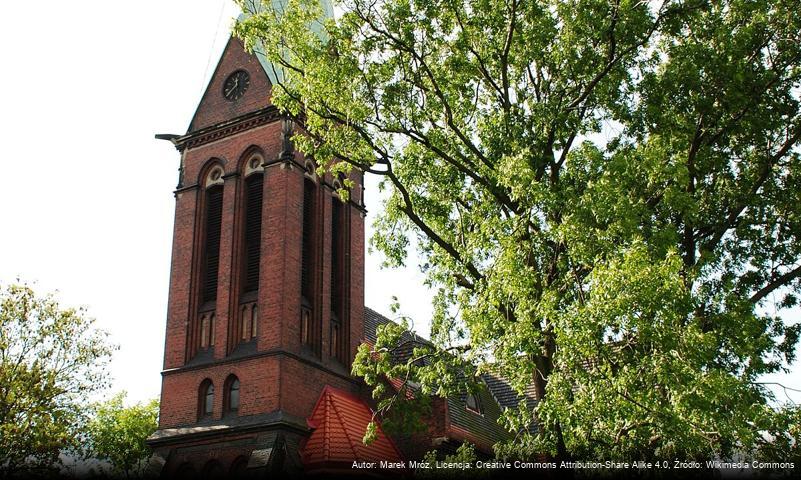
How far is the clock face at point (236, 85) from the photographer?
23.8 m

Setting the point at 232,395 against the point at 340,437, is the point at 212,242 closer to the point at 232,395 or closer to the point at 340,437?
the point at 232,395

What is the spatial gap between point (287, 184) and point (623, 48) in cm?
1016

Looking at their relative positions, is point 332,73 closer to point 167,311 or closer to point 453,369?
point 453,369

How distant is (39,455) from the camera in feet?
75.7

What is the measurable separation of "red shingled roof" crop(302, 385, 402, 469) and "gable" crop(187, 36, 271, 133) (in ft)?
28.3

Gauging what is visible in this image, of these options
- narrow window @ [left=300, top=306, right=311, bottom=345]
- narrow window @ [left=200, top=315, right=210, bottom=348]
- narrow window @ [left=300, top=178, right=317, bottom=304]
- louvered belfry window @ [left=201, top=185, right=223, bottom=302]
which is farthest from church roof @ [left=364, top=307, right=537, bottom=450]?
louvered belfry window @ [left=201, top=185, right=223, bottom=302]

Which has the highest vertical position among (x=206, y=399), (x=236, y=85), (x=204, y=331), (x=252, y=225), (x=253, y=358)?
(x=236, y=85)

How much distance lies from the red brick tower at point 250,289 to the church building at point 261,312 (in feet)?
0.11

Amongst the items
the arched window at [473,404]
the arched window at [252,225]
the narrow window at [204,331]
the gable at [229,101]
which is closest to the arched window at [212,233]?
the narrow window at [204,331]

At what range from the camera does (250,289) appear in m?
21.3

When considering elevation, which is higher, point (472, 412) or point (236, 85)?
point (236, 85)

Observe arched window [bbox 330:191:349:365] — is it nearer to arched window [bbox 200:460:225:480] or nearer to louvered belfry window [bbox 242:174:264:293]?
louvered belfry window [bbox 242:174:264:293]

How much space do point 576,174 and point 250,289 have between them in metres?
10.4

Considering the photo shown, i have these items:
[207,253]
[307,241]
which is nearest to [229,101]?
[207,253]
